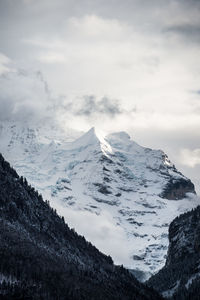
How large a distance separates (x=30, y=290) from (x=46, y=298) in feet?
18.5

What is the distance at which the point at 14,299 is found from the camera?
188 metres

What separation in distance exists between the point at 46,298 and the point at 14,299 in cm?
1456

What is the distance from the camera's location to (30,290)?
199 metres

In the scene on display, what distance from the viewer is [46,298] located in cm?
19988

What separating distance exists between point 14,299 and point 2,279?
13141 millimetres

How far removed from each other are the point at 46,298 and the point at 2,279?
14.9 meters

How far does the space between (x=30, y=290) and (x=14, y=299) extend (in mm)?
11434

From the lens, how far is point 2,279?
200m

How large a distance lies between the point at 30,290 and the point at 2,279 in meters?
9.41
